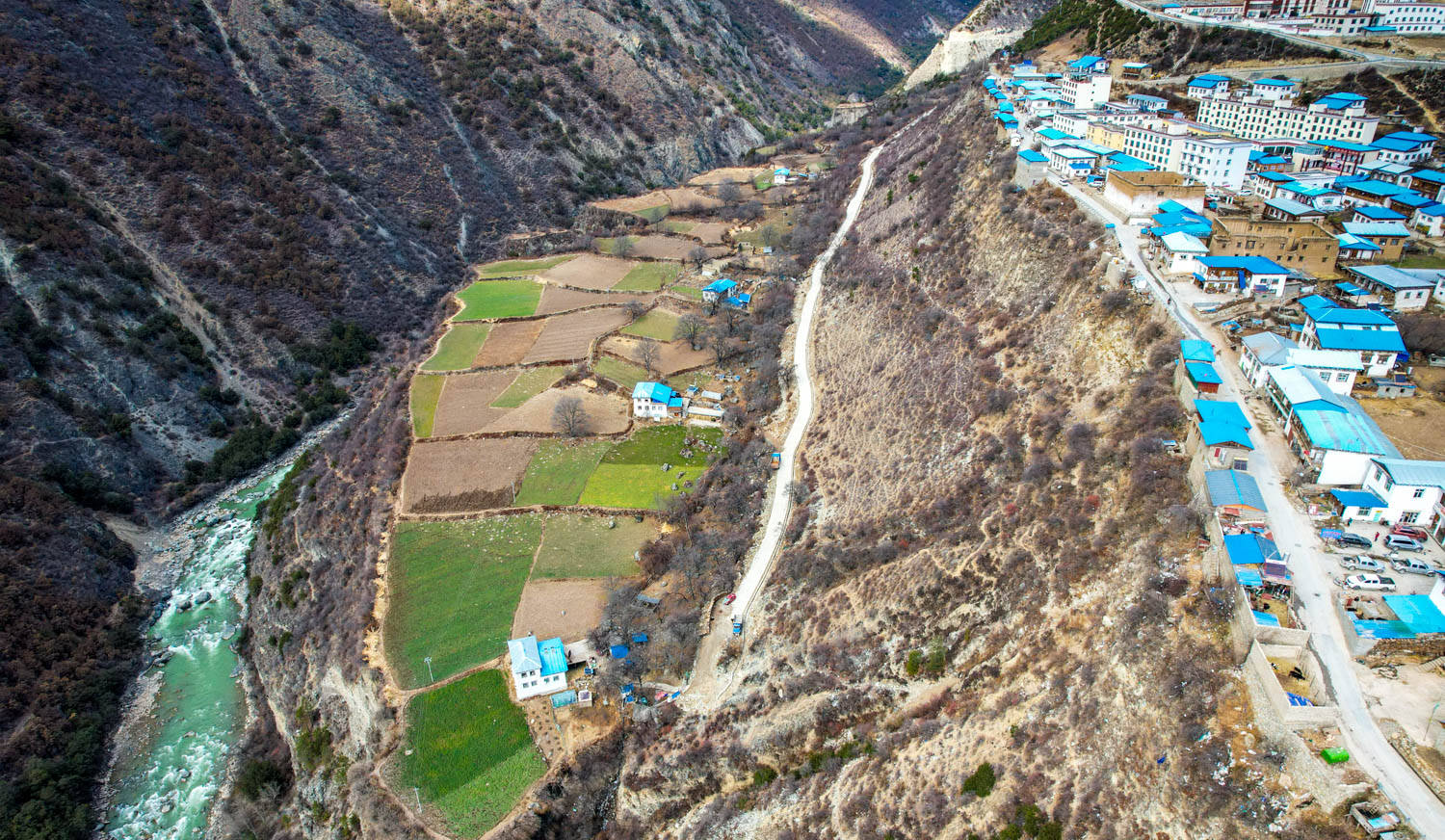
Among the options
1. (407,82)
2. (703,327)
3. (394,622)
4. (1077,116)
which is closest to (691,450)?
(703,327)

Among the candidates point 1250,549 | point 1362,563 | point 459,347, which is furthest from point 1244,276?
point 459,347

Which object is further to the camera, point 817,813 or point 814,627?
point 814,627

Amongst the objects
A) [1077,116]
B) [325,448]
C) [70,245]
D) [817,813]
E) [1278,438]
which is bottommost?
[325,448]

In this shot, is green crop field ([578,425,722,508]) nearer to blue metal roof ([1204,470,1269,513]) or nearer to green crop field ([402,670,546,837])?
green crop field ([402,670,546,837])

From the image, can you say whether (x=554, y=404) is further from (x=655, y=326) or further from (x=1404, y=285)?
(x=1404, y=285)

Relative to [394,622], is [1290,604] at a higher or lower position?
higher

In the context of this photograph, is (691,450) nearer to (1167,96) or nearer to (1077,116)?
(1077,116)

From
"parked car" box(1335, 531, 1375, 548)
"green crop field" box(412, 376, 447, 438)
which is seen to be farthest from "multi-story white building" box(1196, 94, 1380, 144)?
"green crop field" box(412, 376, 447, 438)
